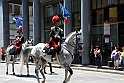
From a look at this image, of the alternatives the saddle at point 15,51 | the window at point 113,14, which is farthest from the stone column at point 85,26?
the saddle at point 15,51

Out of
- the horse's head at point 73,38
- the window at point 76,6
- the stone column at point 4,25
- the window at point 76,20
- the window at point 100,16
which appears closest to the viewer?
the horse's head at point 73,38

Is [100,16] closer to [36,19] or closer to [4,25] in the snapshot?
[36,19]

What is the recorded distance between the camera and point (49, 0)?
114ft

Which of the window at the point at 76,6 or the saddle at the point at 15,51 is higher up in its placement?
the window at the point at 76,6

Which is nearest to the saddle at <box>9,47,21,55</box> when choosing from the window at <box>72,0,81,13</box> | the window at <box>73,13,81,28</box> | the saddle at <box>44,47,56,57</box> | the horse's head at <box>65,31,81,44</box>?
the saddle at <box>44,47,56,57</box>

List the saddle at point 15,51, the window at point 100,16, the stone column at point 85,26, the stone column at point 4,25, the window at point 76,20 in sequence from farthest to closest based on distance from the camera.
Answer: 1. the stone column at point 4,25
2. the window at point 76,20
3. the window at point 100,16
4. the stone column at point 85,26
5. the saddle at point 15,51

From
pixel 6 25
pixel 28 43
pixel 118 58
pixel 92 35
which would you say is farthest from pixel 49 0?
pixel 28 43

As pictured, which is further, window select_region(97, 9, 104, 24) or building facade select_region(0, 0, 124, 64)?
window select_region(97, 9, 104, 24)

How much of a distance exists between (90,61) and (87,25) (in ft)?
11.6

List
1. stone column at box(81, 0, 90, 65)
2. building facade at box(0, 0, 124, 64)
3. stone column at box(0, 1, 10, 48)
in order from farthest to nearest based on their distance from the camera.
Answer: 1. stone column at box(0, 1, 10, 48)
2. building facade at box(0, 0, 124, 64)
3. stone column at box(81, 0, 90, 65)

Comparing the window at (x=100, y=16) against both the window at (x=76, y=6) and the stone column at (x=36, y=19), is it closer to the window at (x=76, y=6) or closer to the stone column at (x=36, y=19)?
the window at (x=76, y=6)

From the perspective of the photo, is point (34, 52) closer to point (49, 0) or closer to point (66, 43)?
point (66, 43)

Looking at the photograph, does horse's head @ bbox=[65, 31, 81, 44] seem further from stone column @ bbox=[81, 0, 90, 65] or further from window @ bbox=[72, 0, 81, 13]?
window @ bbox=[72, 0, 81, 13]

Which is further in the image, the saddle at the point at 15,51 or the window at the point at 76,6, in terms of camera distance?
the window at the point at 76,6
